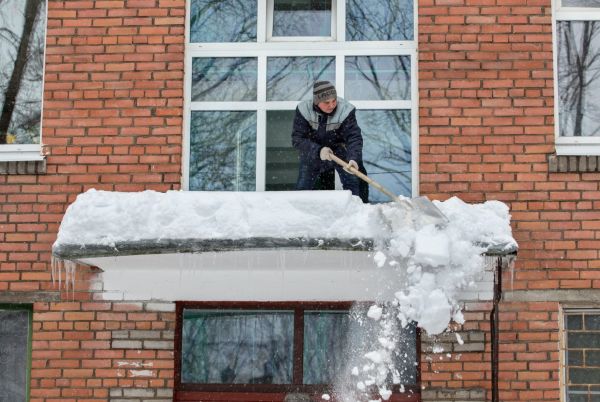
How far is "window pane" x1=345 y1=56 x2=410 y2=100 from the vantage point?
6.87 m

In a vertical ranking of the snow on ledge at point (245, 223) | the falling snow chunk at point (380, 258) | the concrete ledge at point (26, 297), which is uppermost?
the snow on ledge at point (245, 223)

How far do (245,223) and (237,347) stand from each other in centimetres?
149

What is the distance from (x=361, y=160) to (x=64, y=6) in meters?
2.60

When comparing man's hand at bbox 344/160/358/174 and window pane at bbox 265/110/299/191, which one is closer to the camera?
man's hand at bbox 344/160/358/174

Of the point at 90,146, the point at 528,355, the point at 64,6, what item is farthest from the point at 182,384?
the point at 64,6

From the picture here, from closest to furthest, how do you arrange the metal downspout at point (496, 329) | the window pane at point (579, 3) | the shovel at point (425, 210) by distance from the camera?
the shovel at point (425, 210) < the metal downspout at point (496, 329) < the window pane at point (579, 3)

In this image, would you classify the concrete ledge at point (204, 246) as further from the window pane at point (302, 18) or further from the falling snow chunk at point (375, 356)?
the window pane at point (302, 18)

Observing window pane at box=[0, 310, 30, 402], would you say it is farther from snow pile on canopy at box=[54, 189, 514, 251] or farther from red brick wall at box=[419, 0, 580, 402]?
red brick wall at box=[419, 0, 580, 402]

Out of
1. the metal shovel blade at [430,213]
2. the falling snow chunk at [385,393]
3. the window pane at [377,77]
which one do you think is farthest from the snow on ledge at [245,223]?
the window pane at [377,77]

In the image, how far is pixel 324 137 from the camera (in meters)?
6.32

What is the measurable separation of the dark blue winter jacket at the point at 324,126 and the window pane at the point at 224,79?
0.75 metres

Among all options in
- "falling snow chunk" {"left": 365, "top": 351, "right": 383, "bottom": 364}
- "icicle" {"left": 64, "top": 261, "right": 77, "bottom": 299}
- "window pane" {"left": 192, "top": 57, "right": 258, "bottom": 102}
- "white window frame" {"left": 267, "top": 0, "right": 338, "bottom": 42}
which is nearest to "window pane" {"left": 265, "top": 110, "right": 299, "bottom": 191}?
"window pane" {"left": 192, "top": 57, "right": 258, "bottom": 102}

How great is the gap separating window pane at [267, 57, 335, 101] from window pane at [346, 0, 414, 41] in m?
0.31

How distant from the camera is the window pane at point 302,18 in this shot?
6.98 meters
